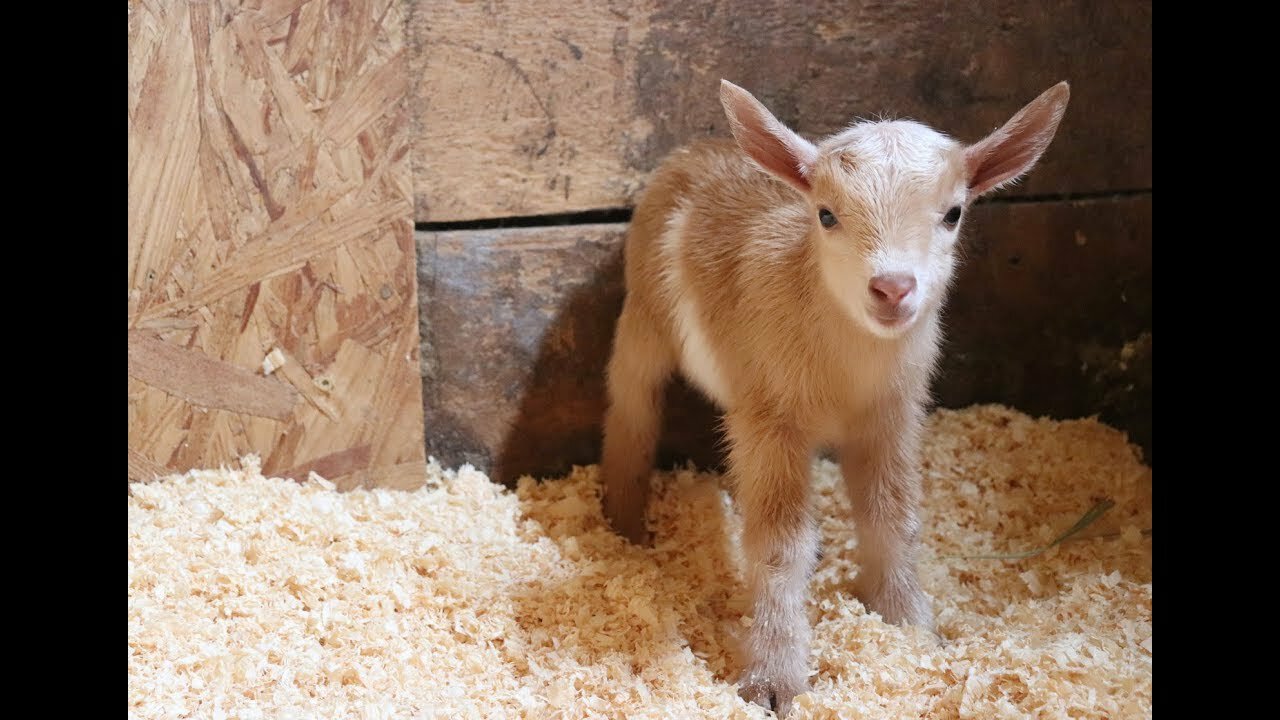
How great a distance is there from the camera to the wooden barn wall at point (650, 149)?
3156 mm


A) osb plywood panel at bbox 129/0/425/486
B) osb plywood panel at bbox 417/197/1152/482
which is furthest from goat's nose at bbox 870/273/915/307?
osb plywood panel at bbox 129/0/425/486

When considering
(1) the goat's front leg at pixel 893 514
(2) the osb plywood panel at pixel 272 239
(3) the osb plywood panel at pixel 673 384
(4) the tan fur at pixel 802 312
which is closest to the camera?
(4) the tan fur at pixel 802 312

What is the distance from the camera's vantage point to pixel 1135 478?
11.3 feet

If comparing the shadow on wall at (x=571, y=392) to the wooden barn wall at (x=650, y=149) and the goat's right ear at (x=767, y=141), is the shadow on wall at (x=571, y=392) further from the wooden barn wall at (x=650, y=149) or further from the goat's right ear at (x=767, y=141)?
the goat's right ear at (x=767, y=141)

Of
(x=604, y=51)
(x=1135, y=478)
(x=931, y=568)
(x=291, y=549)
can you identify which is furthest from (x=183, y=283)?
(x=1135, y=478)

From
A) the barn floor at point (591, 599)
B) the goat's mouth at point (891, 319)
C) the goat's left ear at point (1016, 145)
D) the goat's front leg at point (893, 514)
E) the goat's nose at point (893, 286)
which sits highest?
the goat's left ear at point (1016, 145)

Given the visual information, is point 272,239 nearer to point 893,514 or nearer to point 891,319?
point 891,319

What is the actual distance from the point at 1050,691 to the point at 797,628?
63 cm

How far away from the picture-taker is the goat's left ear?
2.43 meters

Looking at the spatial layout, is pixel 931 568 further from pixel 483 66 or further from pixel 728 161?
pixel 483 66

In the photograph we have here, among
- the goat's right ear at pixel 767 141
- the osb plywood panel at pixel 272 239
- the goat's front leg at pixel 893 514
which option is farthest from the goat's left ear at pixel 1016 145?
the osb plywood panel at pixel 272 239

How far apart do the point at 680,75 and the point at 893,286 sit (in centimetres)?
131

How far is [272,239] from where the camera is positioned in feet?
10.0

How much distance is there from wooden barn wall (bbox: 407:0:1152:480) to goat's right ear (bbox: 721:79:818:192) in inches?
29.4
